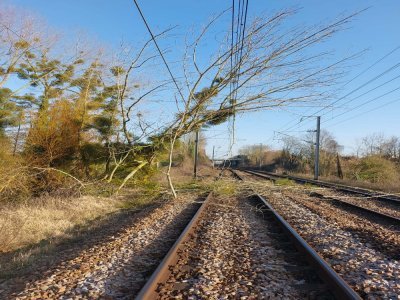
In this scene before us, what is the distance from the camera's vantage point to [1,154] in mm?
15219

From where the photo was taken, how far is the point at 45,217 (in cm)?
1145

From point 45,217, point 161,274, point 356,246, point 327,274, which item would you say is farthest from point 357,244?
point 45,217

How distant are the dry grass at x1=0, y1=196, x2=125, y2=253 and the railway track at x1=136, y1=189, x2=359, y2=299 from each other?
12.6 feet

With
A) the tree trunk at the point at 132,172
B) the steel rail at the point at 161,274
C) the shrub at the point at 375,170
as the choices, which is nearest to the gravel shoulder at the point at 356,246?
the steel rail at the point at 161,274

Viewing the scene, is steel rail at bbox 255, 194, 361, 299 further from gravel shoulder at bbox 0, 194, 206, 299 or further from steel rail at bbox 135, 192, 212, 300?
gravel shoulder at bbox 0, 194, 206, 299

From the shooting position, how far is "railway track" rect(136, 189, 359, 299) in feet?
15.0

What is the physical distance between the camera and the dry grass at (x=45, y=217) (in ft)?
29.9

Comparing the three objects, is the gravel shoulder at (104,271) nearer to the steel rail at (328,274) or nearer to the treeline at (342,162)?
the steel rail at (328,274)

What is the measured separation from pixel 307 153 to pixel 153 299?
6941 centimetres

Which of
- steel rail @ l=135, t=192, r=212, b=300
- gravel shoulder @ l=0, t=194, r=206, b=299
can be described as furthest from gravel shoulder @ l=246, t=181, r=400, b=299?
gravel shoulder @ l=0, t=194, r=206, b=299

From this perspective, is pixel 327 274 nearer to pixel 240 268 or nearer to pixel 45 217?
pixel 240 268

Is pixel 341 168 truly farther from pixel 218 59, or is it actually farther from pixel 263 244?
pixel 263 244

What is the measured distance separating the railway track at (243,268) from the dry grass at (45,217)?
3.83 meters

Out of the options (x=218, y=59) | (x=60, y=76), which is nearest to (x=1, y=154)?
(x=218, y=59)
